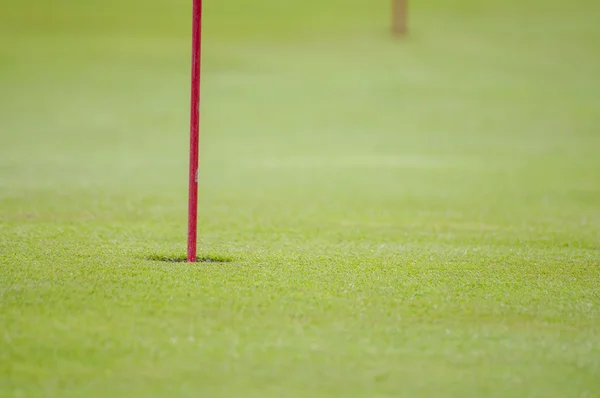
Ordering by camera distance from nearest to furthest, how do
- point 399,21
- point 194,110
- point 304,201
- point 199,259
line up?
point 194,110 → point 199,259 → point 304,201 → point 399,21

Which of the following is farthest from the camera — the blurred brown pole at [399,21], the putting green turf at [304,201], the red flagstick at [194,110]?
the blurred brown pole at [399,21]

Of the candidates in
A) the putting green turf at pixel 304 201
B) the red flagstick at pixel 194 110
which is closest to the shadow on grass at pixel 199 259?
the putting green turf at pixel 304 201

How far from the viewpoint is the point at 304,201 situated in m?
11.4

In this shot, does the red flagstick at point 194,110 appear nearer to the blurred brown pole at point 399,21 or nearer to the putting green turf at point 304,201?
the putting green turf at point 304,201

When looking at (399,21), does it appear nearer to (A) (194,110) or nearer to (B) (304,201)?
(B) (304,201)

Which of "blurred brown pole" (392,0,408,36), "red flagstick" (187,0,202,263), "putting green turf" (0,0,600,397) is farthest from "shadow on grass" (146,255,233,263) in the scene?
"blurred brown pole" (392,0,408,36)

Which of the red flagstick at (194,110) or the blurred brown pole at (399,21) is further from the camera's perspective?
the blurred brown pole at (399,21)

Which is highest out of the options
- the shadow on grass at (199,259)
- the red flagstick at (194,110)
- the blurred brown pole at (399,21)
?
the blurred brown pole at (399,21)

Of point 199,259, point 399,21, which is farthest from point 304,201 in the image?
point 399,21

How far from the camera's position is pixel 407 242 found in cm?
775

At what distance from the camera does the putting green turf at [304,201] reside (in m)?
3.76

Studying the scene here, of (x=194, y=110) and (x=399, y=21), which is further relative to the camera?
(x=399, y=21)

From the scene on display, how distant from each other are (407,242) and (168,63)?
62.8 ft

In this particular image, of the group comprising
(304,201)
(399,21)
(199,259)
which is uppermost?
(399,21)
